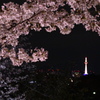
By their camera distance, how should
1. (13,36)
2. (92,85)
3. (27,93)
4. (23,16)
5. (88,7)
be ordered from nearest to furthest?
(88,7) → (23,16) → (13,36) → (27,93) → (92,85)

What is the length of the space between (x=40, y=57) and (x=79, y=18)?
162 centimetres

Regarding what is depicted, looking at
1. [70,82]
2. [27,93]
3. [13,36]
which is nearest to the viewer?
[13,36]

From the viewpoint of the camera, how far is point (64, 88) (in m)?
17.6

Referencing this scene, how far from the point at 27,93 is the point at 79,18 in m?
11.6

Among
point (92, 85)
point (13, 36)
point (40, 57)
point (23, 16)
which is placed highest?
point (23, 16)

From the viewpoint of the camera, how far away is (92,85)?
4103 centimetres

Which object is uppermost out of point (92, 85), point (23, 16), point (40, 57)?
point (23, 16)

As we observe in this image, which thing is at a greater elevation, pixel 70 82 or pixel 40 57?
pixel 40 57

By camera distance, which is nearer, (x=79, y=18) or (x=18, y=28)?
(x=79, y=18)

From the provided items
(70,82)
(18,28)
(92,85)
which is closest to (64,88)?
(70,82)

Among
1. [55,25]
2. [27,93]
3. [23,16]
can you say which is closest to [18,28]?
[23,16]

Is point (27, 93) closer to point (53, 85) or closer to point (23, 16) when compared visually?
point (53, 85)

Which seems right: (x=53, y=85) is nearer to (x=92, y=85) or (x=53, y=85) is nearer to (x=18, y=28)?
(x=18, y=28)

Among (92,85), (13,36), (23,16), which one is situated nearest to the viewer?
(23,16)
